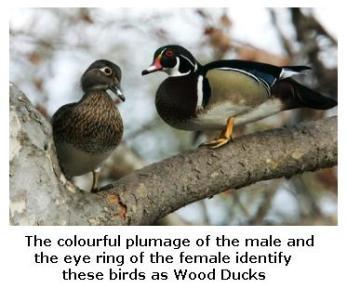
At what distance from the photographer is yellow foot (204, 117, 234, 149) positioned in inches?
88.2

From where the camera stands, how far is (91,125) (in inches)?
88.5

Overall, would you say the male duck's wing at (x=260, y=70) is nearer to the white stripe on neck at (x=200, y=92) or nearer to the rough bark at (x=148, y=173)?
the white stripe on neck at (x=200, y=92)

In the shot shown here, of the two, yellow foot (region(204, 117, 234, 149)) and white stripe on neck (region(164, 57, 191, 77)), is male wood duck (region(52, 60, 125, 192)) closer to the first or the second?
white stripe on neck (region(164, 57, 191, 77))

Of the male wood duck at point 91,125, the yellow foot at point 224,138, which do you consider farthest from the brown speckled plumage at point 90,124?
the yellow foot at point 224,138

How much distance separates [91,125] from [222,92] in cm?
46

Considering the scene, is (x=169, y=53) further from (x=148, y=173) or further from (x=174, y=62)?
(x=148, y=173)

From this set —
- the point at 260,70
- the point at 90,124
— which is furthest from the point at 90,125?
the point at 260,70

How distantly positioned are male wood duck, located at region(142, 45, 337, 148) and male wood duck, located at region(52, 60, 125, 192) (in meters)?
0.15

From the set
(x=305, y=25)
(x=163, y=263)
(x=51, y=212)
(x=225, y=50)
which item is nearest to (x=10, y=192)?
(x=51, y=212)

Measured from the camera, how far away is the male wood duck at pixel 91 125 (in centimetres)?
221

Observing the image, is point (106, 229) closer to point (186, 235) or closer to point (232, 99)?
point (186, 235)

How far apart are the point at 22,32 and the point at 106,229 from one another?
1130 millimetres

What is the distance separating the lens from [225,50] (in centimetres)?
299

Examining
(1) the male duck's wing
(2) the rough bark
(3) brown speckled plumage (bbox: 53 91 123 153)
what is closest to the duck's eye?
(1) the male duck's wing
